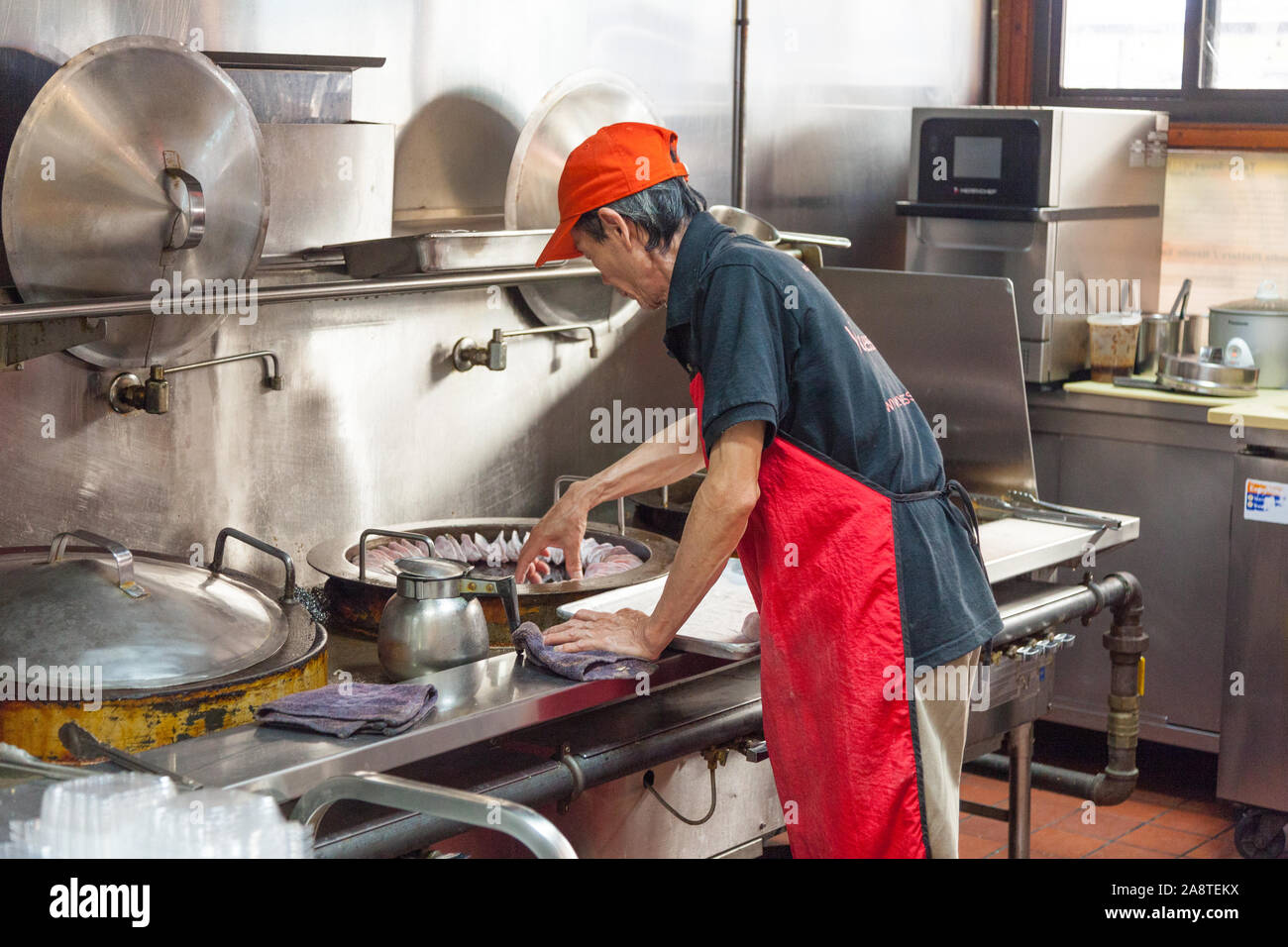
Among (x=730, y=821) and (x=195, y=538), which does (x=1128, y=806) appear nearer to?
(x=730, y=821)

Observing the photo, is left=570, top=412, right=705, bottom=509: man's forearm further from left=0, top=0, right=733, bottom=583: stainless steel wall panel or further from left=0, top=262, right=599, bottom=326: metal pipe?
left=0, top=0, right=733, bottom=583: stainless steel wall panel

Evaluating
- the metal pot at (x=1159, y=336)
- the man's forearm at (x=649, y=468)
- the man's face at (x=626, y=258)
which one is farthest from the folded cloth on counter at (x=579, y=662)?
the metal pot at (x=1159, y=336)

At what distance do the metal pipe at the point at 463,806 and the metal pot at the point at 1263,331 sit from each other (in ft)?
11.0

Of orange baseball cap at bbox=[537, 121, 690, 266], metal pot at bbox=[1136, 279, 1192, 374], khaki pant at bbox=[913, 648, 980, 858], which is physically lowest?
khaki pant at bbox=[913, 648, 980, 858]

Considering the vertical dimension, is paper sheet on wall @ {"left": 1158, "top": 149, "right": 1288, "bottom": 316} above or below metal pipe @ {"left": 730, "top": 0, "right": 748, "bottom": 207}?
below

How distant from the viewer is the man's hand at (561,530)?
2439 millimetres

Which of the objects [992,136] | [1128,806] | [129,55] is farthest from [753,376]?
[1128,806]

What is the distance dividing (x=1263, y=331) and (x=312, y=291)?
2.82 metres

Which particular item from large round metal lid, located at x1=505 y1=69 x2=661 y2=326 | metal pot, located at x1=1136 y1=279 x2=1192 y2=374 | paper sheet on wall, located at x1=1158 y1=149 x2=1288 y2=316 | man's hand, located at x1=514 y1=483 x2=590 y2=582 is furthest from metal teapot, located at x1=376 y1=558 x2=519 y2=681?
paper sheet on wall, located at x1=1158 y1=149 x2=1288 y2=316

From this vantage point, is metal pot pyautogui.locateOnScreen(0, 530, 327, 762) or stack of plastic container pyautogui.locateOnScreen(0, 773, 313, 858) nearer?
stack of plastic container pyautogui.locateOnScreen(0, 773, 313, 858)

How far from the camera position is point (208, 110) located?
2.31 metres

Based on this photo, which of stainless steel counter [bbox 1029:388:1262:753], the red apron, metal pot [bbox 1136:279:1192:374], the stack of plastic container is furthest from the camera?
metal pot [bbox 1136:279:1192:374]

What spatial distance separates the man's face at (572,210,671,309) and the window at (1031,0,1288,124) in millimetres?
3046

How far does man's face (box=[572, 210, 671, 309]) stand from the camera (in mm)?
2103
